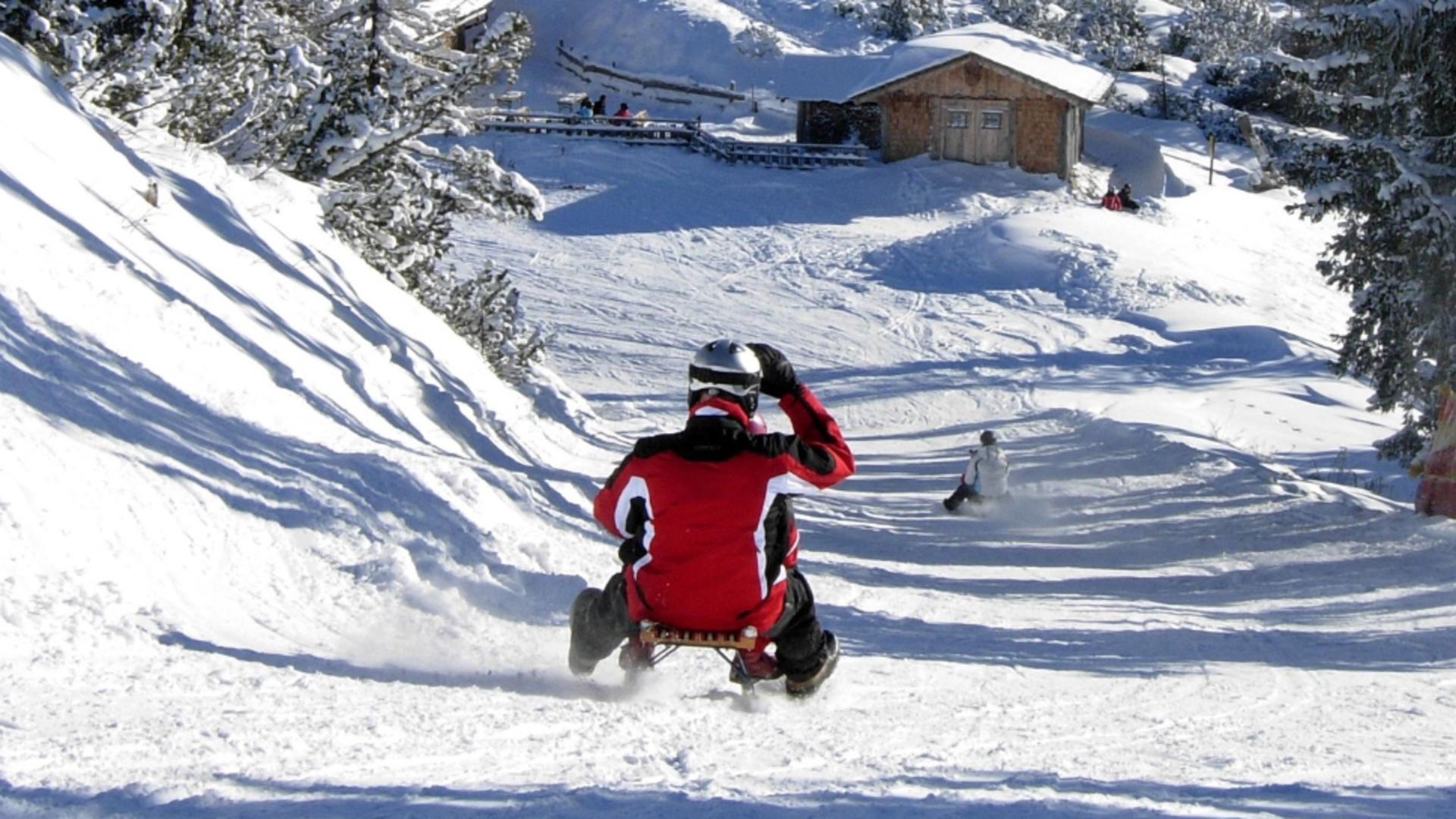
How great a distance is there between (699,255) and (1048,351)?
962cm

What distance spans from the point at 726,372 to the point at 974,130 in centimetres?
3998

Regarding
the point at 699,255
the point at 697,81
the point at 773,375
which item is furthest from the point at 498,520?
the point at 697,81

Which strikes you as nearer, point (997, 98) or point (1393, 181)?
point (1393, 181)

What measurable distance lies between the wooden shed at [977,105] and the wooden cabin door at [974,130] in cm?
2

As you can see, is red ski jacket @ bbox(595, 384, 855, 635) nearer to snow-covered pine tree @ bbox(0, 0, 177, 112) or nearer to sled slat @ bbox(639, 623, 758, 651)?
sled slat @ bbox(639, 623, 758, 651)

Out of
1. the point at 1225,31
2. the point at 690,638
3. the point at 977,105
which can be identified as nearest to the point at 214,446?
the point at 690,638

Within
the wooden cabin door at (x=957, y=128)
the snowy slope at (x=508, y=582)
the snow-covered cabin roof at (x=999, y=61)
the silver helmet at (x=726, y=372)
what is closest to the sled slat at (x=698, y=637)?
the snowy slope at (x=508, y=582)

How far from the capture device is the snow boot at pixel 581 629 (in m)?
6.55

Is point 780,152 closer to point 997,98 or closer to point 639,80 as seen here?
point 997,98

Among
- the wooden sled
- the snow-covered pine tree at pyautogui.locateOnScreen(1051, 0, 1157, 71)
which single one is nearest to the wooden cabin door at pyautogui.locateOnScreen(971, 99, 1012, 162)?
the snow-covered pine tree at pyautogui.locateOnScreen(1051, 0, 1157, 71)

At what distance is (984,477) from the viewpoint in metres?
16.0

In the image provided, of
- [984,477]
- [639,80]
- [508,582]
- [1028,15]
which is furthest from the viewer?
[1028,15]

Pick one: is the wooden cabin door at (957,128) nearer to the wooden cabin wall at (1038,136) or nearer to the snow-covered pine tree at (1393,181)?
the wooden cabin wall at (1038,136)

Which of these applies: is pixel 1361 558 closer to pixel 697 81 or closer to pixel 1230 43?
pixel 697 81
